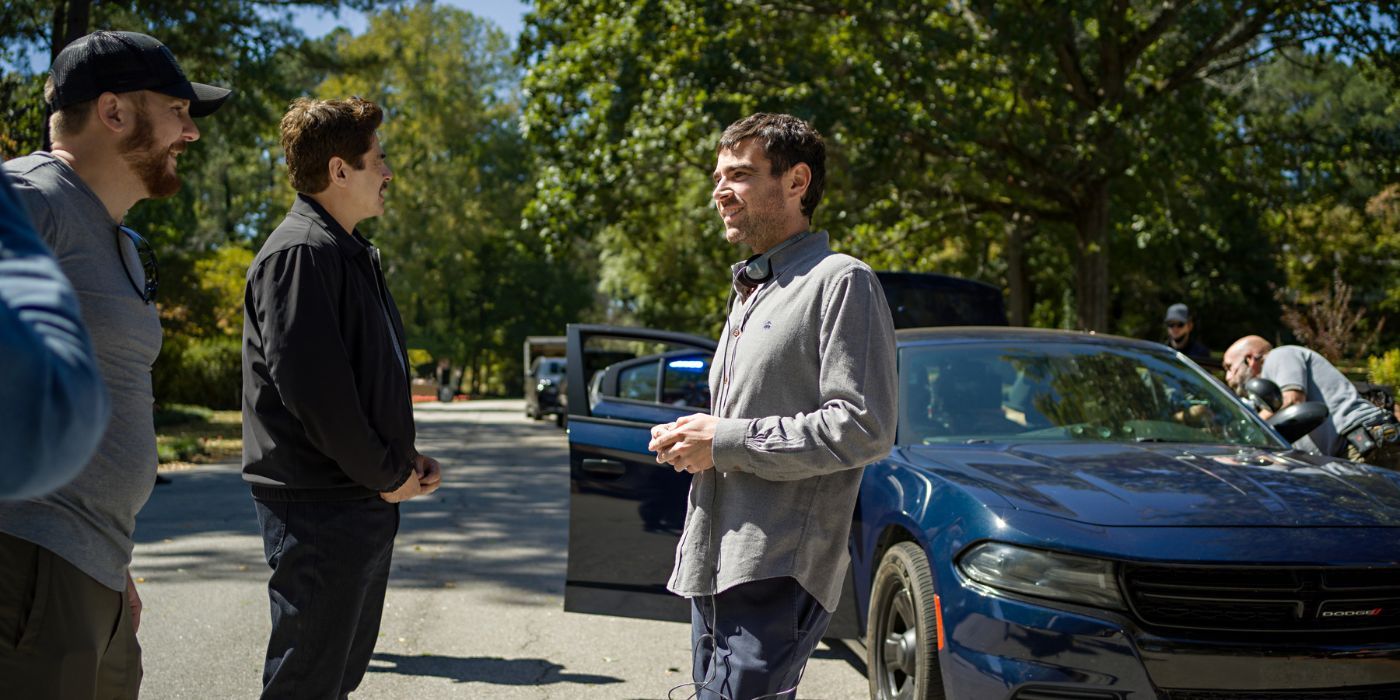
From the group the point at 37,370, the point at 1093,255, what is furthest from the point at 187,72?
the point at 37,370

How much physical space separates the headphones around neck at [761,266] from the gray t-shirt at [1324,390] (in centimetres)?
505

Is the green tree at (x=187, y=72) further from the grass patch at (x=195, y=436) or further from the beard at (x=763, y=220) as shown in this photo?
the beard at (x=763, y=220)

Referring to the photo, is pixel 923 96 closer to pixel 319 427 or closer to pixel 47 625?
pixel 319 427

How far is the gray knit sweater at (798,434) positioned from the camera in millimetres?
2609

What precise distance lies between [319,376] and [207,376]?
3004cm

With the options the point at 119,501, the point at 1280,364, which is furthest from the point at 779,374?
the point at 1280,364

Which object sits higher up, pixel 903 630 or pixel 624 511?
pixel 624 511

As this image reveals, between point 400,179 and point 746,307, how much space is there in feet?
159

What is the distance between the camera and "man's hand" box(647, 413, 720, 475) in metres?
2.67

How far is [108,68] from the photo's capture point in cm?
251

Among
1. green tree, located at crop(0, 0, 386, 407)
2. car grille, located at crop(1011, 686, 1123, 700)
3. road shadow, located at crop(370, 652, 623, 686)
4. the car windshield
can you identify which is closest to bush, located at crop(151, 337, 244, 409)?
green tree, located at crop(0, 0, 386, 407)

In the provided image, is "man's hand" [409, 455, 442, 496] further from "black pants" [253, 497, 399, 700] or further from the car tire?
the car tire

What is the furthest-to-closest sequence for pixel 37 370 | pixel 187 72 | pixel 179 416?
1. pixel 179 416
2. pixel 187 72
3. pixel 37 370

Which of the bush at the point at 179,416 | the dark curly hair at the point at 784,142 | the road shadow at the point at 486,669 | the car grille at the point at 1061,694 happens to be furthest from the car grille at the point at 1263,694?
the bush at the point at 179,416
